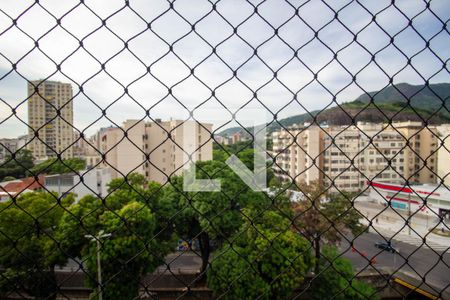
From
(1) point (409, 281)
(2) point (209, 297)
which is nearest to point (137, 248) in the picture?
(2) point (209, 297)

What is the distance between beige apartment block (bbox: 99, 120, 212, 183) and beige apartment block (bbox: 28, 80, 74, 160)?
0.20 m

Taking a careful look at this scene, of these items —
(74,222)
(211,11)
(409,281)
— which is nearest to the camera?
(211,11)

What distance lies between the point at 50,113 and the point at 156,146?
2.26ft

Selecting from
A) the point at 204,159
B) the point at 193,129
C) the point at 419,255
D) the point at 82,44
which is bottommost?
the point at 419,255

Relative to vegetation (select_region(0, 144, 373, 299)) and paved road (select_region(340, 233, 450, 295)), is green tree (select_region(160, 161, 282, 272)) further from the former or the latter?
paved road (select_region(340, 233, 450, 295))

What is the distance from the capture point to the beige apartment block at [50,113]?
971 millimetres

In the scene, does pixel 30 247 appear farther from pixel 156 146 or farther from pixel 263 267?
pixel 156 146

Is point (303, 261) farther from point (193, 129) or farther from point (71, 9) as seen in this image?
point (71, 9)

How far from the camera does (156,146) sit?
54.5 inches

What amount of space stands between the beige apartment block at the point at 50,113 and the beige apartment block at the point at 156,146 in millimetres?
195

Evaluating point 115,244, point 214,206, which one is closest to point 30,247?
point 115,244

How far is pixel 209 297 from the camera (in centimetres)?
714

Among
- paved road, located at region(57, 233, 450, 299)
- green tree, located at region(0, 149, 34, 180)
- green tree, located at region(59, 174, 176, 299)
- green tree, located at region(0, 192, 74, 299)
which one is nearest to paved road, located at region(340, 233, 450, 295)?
paved road, located at region(57, 233, 450, 299)

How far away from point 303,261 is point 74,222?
4347 millimetres
